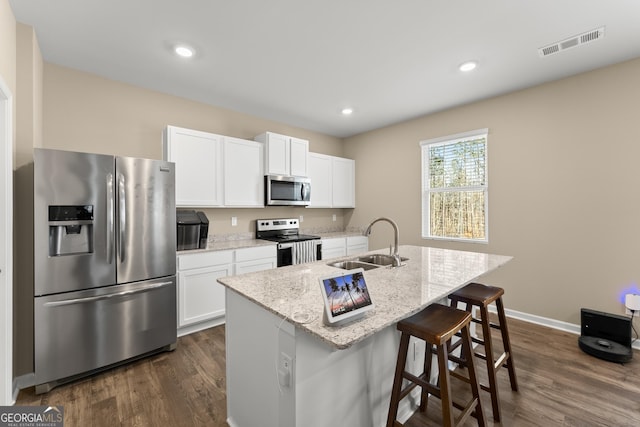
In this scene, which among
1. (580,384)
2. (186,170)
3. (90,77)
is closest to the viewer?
(580,384)

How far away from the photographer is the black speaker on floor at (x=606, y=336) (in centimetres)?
233

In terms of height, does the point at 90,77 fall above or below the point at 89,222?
above

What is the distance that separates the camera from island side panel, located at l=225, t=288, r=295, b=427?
1.21m

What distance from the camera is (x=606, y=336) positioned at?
2.54 m

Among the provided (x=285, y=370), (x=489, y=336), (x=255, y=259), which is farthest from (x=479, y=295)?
(x=255, y=259)

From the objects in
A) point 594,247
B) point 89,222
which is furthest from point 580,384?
point 89,222

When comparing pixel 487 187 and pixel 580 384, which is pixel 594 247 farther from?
pixel 580 384

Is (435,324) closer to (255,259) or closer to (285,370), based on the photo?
(285,370)

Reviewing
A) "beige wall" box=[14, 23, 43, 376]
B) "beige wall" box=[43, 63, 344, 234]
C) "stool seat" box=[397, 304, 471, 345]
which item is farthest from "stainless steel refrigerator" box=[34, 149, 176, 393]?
"stool seat" box=[397, 304, 471, 345]

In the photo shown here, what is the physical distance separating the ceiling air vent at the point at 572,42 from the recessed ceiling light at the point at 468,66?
0.49 meters

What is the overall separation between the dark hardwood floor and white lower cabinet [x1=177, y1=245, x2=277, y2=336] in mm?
414

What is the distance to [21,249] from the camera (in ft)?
6.77

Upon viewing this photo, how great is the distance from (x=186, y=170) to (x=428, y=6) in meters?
2.74

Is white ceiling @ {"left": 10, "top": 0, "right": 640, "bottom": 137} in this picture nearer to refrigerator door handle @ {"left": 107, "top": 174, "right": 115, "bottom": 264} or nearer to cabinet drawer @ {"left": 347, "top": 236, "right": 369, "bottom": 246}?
refrigerator door handle @ {"left": 107, "top": 174, "right": 115, "bottom": 264}
